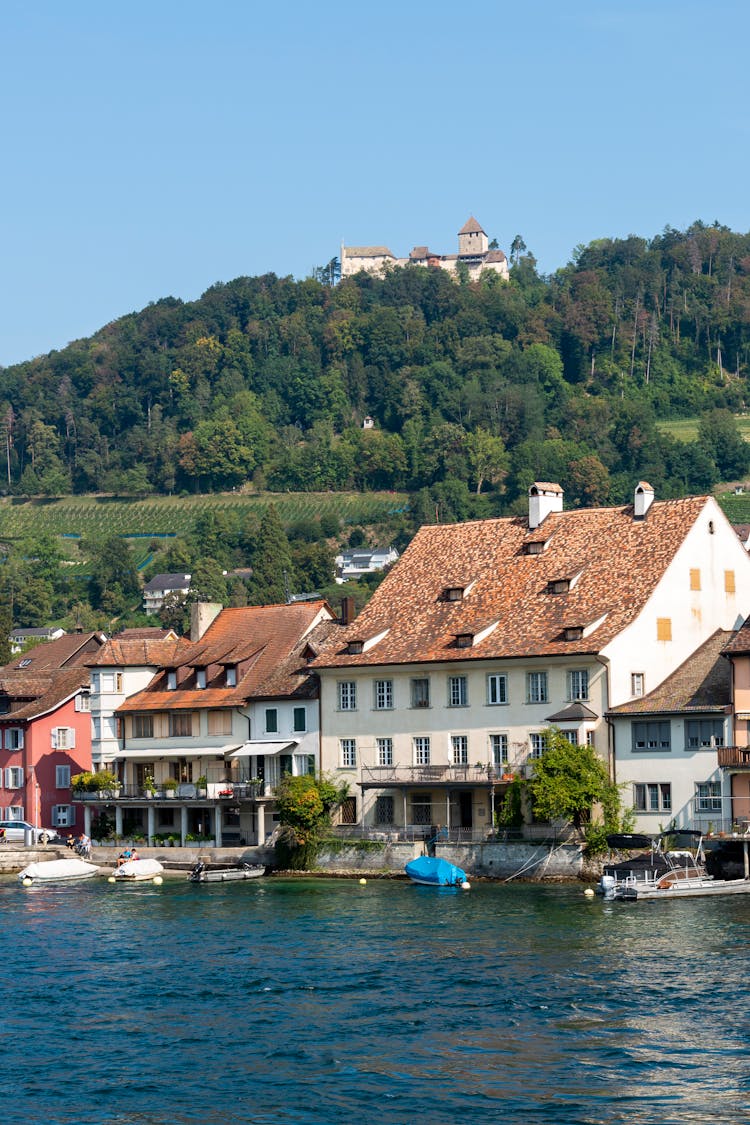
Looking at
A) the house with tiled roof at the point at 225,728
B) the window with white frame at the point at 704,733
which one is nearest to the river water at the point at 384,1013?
the window with white frame at the point at 704,733

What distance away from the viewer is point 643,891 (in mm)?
66688

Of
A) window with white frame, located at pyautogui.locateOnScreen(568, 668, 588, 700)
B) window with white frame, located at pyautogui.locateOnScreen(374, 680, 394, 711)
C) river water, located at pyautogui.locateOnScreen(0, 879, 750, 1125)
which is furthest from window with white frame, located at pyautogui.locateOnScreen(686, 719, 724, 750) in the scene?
window with white frame, located at pyautogui.locateOnScreen(374, 680, 394, 711)

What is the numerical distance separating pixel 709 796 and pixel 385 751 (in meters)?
16.9

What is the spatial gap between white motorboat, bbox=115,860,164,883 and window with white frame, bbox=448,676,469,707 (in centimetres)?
1572

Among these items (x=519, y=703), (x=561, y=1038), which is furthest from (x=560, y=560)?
(x=561, y=1038)

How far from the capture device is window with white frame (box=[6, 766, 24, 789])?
100438 mm

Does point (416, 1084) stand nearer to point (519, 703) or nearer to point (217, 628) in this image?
point (519, 703)

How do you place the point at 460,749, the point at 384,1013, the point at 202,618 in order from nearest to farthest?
1. the point at 384,1013
2. the point at 460,749
3. the point at 202,618

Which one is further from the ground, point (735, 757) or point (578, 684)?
point (578, 684)

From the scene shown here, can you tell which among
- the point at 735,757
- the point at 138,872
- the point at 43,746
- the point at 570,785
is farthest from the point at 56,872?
the point at 735,757

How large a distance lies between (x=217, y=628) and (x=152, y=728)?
7.18 meters

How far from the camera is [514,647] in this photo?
78312 millimetres

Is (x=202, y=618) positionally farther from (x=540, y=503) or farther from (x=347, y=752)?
(x=540, y=503)

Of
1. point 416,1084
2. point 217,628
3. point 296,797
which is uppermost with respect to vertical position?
point 217,628
